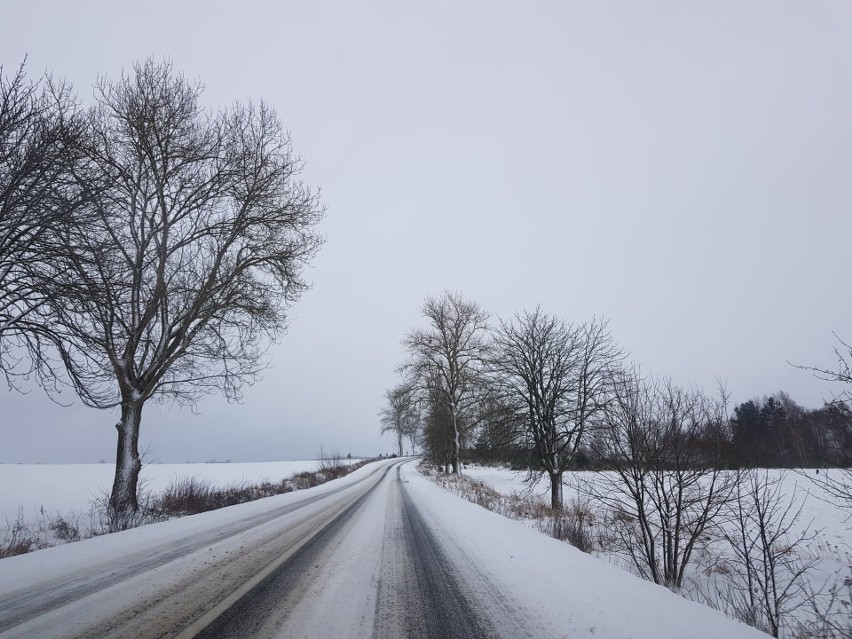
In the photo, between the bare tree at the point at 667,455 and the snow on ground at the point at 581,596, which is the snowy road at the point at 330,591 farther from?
the bare tree at the point at 667,455

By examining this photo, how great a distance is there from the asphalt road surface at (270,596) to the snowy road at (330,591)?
0.02m

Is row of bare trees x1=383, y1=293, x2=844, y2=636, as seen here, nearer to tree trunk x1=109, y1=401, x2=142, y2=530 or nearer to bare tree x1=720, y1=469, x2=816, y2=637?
bare tree x1=720, y1=469, x2=816, y2=637

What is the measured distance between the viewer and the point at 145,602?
3.26 metres

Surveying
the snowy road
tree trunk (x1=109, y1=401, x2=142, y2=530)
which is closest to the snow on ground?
the snowy road

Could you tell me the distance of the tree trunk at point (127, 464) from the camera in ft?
26.9

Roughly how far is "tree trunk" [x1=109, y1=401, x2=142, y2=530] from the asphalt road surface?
3588mm

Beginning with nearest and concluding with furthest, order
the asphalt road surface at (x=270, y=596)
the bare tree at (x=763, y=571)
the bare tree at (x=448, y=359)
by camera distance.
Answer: the asphalt road surface at (x=270, y=596), the bare tree at (x=763, y=571), the bare tree at (x=448, y=359)

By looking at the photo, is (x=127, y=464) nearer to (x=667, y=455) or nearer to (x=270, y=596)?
(x=270, y=596)

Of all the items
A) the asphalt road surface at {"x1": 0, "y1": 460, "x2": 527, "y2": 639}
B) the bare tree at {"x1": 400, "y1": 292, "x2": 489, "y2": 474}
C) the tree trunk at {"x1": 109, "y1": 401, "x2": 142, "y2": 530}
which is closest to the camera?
the asphalt road surface at {"x1": 0, "y1": 460, "x2": 527, "y2": 639}

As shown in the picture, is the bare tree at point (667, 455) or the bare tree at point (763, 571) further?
the bare tree at point (667, 455)

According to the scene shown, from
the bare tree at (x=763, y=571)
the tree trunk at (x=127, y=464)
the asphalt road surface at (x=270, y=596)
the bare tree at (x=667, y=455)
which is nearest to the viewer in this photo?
the asphalt road surface at (x=270, y=596)

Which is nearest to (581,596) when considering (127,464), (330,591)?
(330,591)

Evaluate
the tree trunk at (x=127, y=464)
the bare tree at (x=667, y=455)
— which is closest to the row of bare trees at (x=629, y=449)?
the bare tree at (x=667, y=455)

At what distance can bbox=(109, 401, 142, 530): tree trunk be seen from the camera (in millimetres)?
8195
